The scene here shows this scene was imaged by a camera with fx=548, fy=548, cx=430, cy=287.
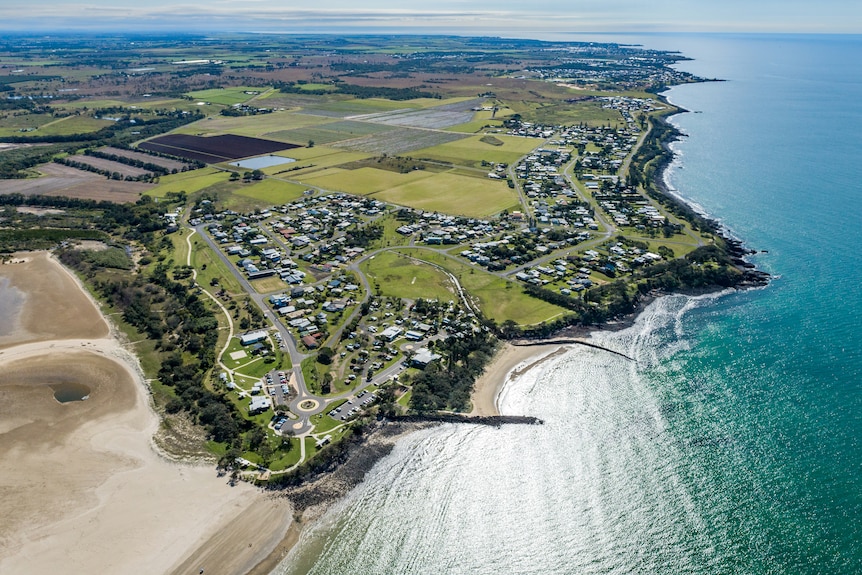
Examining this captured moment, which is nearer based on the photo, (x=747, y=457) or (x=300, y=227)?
(x=747, y=457)

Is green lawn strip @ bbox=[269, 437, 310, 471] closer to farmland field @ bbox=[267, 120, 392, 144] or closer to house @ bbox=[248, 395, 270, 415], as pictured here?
house @ bbox=[248, 395, 270, 415]

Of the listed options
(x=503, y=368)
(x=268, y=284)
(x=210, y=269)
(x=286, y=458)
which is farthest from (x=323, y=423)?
(x=210, y=269)

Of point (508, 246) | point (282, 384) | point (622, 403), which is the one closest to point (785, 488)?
point (622, 403)

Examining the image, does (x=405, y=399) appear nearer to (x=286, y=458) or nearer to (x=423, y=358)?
(x=423, y=358)

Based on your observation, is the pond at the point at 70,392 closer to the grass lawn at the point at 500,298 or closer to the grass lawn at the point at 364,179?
the grass lawn at the point at 500,298

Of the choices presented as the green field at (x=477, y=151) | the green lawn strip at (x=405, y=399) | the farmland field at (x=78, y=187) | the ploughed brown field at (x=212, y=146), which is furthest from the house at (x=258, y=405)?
the ploughed brown field at (x=212, y=146)

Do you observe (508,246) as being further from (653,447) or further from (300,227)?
(653,447)
